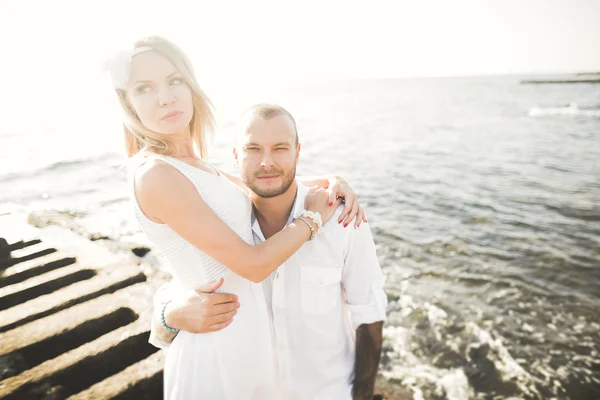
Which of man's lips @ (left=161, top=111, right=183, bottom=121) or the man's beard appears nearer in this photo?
man's lips @ (left=161, top=111, right=183, bottom=121)

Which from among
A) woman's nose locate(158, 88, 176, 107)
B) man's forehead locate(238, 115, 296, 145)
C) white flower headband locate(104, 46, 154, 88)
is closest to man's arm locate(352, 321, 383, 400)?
man's forehead locate(238, 115, 296, 145)

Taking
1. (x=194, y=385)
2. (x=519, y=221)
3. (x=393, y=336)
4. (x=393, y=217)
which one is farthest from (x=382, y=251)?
(x=194, y=385)

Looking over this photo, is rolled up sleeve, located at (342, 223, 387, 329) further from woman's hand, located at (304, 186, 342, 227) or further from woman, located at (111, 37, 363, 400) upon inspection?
woman, located at (111, 37, 363, 400)

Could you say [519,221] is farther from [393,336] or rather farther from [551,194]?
[393,336]

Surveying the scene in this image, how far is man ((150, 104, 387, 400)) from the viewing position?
2.42 metres

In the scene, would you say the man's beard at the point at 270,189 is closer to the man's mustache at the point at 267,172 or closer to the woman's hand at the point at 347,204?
the man's mustache at the point at 267,172

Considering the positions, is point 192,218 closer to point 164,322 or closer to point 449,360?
point 164,322

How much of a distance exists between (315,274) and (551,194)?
1137cm

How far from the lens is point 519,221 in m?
9.19

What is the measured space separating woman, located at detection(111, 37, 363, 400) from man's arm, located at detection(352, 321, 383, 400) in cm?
63

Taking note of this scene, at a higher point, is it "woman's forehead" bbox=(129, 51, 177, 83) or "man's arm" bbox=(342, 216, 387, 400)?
"woman's forehead" bbox=(129, 51, 177, 83)

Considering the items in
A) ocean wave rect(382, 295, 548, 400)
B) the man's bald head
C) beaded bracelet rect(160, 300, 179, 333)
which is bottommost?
ocean wave rect(382, 295, 548, 400)

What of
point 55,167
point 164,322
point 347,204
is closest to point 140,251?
point 164,322

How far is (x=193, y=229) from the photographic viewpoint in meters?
1.94
